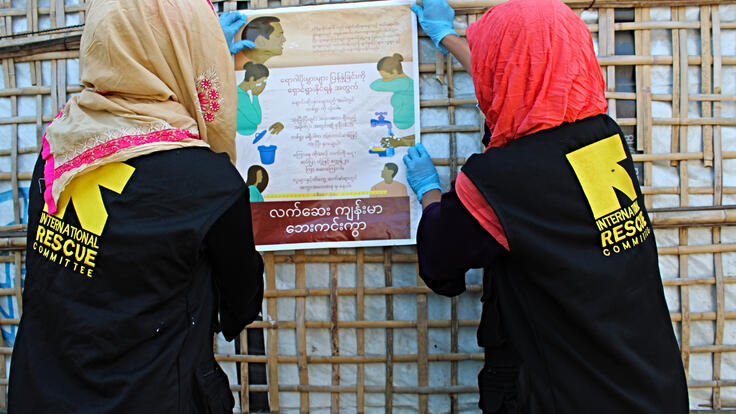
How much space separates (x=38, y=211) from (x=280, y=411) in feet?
3.85

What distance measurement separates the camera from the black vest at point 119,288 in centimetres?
119

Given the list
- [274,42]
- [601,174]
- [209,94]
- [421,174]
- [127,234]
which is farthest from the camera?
[274,42]

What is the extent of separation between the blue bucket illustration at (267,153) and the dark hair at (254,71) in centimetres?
26

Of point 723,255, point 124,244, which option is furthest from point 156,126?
point 723,255

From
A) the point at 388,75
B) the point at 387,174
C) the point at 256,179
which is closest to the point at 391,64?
the point at 388,75

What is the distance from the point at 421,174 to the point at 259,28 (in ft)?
2.65

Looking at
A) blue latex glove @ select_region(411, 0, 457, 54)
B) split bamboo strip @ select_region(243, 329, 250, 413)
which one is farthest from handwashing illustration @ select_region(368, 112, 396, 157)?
split bamboo strip @ select_region(243, 329, 250, 413)

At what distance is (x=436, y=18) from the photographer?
6.17 feet

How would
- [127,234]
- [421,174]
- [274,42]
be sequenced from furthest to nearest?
[274,42], [421,174], [127,234]

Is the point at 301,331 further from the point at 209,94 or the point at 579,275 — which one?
the point at 579,275

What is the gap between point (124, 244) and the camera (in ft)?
3.88

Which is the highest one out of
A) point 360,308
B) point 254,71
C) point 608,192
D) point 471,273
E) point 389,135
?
point 254,71

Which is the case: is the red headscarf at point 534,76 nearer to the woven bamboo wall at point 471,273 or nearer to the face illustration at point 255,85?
the woven bamboo wall at point 471,273

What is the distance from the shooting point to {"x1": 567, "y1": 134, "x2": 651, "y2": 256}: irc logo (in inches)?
50.5
